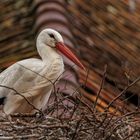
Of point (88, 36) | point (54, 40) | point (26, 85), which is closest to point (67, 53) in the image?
point (54, 40)

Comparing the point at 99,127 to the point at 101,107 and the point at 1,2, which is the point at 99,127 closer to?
the point at 101,107

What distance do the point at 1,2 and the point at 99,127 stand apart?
7.22 meters

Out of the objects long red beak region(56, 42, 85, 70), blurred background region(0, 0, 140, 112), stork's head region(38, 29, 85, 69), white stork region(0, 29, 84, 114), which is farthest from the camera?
blurred background region(0, 0, 140, 112)

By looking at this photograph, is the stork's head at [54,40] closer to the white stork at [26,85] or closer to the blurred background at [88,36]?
the white stork at [26,85]

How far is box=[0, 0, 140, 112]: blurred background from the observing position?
52.8 ft

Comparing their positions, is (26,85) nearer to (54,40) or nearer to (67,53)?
(67,53)

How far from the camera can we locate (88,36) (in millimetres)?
18062

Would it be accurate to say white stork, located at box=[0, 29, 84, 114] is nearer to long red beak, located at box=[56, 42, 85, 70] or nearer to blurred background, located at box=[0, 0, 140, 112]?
long red beak, located at box=[56, 42, 85, 70]

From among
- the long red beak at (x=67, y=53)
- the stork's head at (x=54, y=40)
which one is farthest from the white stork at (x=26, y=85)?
the stork's head at (x=54, y=40)

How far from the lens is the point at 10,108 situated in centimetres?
1407

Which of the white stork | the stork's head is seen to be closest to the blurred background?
the stork's head

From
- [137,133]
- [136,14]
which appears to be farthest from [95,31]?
[137,133]

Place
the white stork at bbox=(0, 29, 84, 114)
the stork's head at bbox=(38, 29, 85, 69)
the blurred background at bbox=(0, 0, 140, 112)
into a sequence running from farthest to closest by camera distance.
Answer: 1. the blurred background at bbox=(0, 0, 140, 112)
2. the stork's head at bbox=(38, 29, 85, 69)
3. the white stork at bbox=(0, 29, 84, 114)

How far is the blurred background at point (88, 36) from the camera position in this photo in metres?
16.1
